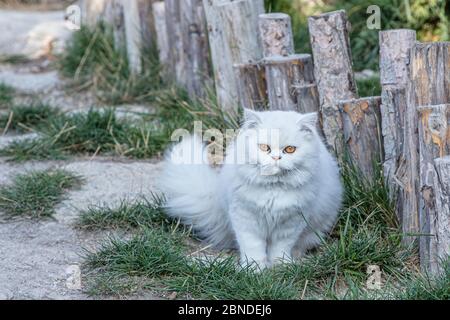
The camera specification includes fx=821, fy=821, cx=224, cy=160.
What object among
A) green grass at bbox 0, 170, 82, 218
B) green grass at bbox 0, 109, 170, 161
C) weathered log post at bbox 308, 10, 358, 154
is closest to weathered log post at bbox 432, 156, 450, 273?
weathered log post at bbox 308, 10, 358, 154

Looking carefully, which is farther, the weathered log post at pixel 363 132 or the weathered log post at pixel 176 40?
the weathered log post at pixel 176 40

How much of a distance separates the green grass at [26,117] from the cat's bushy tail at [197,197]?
1.79 m

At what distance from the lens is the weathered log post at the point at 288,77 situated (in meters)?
4.75

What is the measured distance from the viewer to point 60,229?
4656mm

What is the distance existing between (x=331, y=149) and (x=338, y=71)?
451 mm

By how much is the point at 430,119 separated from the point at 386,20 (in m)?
3.49

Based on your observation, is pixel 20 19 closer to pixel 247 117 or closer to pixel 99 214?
pixel 99 214

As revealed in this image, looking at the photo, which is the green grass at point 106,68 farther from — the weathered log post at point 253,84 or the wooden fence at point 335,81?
the weathered log post at point 253,84

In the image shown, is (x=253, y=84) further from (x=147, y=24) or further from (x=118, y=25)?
(x=118, y=25)

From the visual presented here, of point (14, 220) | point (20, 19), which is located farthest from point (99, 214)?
point (20, 19)

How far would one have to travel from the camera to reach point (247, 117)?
4074mm

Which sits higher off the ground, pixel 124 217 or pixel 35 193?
pixel 35 193

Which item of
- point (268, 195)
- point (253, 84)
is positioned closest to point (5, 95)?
point (253, 84)

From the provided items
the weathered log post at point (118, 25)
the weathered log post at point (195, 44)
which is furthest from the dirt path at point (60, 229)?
the weathered log post at point (195, 44)
